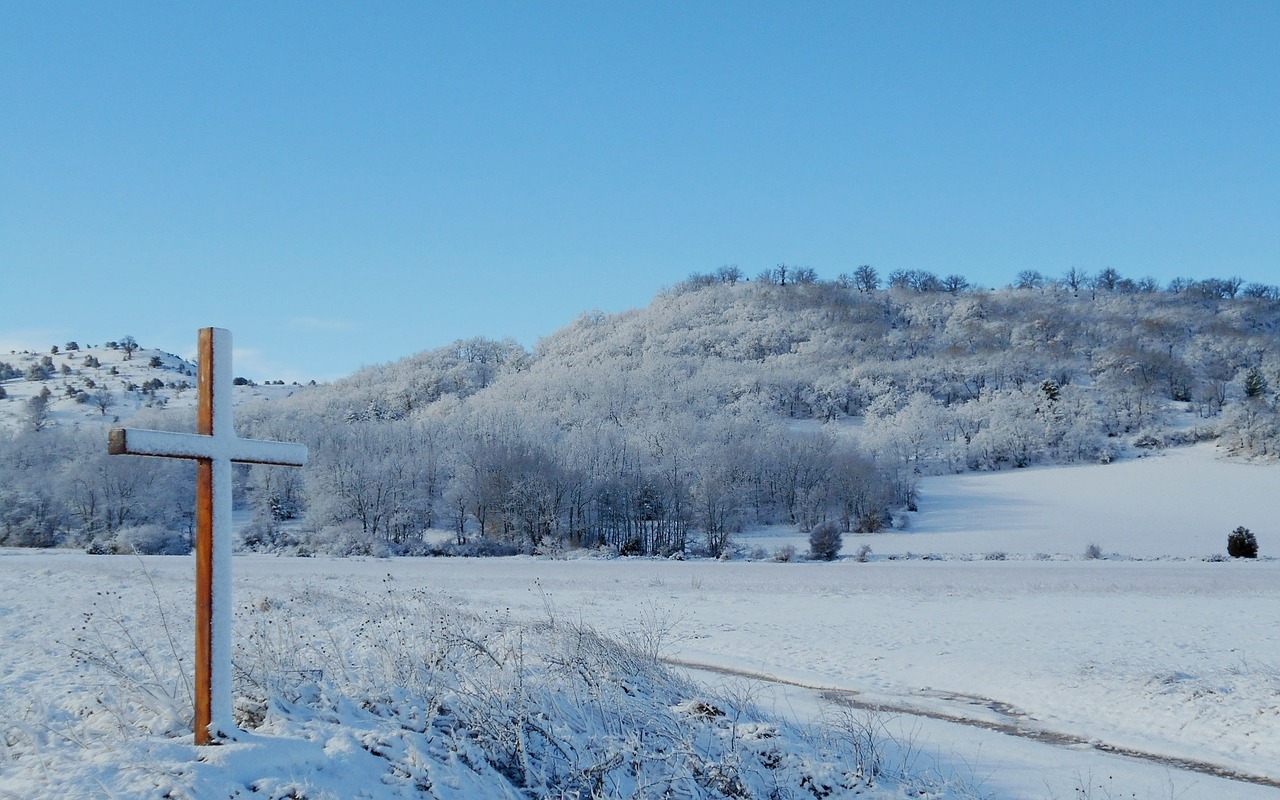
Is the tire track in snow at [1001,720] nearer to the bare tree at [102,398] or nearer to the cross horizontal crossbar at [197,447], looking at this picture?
the cross horizontal crossbar at [197,447]

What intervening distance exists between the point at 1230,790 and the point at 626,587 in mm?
19604

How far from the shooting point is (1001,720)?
1103cm

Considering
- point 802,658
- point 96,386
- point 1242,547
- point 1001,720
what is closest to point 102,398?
point 96,386

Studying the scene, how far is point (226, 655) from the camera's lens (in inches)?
191

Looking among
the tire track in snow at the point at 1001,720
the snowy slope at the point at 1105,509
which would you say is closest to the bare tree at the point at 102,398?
the snowy slope at the point at 1105,509

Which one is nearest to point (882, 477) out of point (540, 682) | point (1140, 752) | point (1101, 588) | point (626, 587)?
point (1101, 588)

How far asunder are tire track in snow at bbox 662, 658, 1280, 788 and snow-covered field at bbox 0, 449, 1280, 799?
2.4 inches

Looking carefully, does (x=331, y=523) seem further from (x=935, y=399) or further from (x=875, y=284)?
(x=875, y=284)

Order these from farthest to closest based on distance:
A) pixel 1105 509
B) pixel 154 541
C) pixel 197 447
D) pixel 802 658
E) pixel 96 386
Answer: pixel 96 386 < pixel 1105 509 < pixel 154 541 < pixel 802 658 < pixel 197 447

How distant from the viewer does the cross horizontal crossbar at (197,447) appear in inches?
178

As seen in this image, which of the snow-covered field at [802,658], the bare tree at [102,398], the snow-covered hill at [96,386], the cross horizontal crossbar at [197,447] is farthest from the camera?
the bare tree at [102,398]

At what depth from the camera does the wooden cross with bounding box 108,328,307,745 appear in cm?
475

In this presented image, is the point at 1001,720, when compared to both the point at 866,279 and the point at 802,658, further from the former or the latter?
the point at 866,279

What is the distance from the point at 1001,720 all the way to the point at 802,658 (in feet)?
15.0
